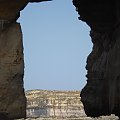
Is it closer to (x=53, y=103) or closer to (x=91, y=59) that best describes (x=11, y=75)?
(x=91, y=59)

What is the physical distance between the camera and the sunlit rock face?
14.2 m

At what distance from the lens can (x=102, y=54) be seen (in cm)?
1659

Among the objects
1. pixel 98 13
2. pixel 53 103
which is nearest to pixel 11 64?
pixel 98 13

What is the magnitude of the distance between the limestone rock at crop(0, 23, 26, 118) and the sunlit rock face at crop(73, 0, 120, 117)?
3154 mm

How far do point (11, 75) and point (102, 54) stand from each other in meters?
5.27

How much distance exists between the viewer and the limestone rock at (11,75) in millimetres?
12227


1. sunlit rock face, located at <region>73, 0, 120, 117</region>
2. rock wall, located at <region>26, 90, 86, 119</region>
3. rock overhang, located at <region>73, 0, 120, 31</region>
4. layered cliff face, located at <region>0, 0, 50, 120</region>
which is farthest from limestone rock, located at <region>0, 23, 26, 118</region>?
rock wall, located at <region>26, 90, 86, 119</region>

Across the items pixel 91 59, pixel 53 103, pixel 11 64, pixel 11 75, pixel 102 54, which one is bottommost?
pixel 53 103

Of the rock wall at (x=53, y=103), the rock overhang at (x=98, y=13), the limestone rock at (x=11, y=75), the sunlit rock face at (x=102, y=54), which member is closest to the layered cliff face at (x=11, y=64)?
the limestone rock at (x=11, y=75)

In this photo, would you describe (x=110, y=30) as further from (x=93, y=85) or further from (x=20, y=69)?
(x=20, y=69)

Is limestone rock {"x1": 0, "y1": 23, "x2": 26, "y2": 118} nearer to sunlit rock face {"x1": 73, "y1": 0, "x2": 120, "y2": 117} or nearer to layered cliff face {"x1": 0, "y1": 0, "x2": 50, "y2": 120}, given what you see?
layered cliff face {"x1": 0, "y1": 0, "x2": 50, "y2": 120}

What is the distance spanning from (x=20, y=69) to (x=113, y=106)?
328 centimetres

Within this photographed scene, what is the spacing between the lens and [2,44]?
12.5 meters

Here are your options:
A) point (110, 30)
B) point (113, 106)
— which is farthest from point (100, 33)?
point (113, 106)
